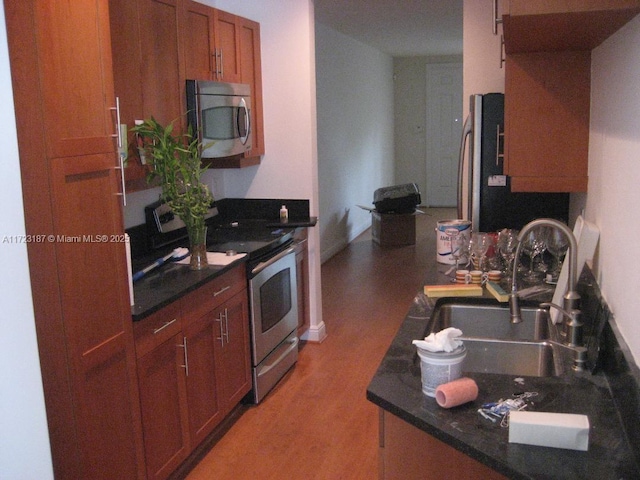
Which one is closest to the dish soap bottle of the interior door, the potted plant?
the potted plant

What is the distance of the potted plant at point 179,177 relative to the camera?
2.75 metres

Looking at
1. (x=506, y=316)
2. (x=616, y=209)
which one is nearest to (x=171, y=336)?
(x=506, y=316)

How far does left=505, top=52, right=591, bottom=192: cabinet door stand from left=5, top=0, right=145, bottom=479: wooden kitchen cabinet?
4.76ft

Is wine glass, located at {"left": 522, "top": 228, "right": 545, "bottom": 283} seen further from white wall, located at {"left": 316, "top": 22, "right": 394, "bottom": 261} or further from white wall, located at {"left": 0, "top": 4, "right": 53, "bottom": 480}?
white wall, located at {"left": 316, "top": 22, "right": 394, "bottom": 261}

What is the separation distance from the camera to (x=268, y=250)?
11.7 ft

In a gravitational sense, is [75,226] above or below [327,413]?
above

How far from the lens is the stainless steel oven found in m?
3.40

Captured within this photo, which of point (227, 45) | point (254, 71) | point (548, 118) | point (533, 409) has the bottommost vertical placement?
point (533, 409)

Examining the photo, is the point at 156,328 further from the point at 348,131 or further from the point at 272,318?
the point at 348,131

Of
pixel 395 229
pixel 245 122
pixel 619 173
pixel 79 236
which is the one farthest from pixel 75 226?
pixel 395 229

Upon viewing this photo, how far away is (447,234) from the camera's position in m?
2.93

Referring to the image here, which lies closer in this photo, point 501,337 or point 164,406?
point 501,337

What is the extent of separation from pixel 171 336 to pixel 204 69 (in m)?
1.56

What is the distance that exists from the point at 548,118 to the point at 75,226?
169cm
